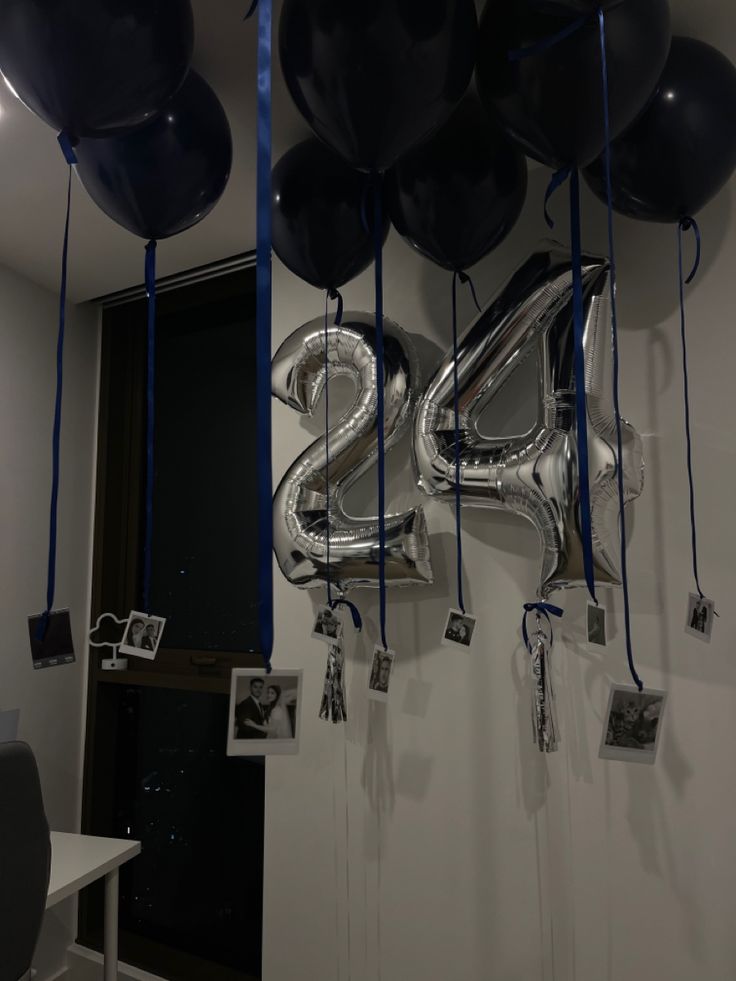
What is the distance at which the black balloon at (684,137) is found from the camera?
112 cm

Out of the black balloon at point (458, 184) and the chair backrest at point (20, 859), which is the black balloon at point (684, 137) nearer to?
the black balloon at point (458, 184)

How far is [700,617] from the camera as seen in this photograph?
1.31 metres

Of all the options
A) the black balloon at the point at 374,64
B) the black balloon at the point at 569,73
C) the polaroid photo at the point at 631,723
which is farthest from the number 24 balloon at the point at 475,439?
the black balloon at the point at 374,64

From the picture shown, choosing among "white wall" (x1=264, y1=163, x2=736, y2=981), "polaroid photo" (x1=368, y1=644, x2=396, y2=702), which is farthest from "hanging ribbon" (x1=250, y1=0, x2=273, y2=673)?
"white wall" (x1=264, y1=163, x2=736, y2=981)

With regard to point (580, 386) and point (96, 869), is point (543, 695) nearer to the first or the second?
point (580, 386)

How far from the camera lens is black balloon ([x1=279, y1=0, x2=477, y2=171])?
830 mm

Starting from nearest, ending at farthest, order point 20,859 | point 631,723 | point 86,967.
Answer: point 631,723 → point 20,859 → point 86,967

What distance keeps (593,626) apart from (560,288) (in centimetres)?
69

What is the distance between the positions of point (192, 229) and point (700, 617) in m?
1.65

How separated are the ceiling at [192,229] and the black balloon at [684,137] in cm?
17

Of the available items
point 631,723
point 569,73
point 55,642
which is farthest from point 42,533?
point 569,73

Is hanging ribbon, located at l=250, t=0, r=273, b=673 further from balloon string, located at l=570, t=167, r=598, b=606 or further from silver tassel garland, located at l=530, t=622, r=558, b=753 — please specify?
silver tassel garland, located at l=530, t=622, r=558, b=753

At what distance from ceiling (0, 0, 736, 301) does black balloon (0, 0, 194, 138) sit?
17.4 inches

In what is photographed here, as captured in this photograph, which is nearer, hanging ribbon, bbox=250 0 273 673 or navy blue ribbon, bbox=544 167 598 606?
hanging ribbon, bbox=250 0 273 673
